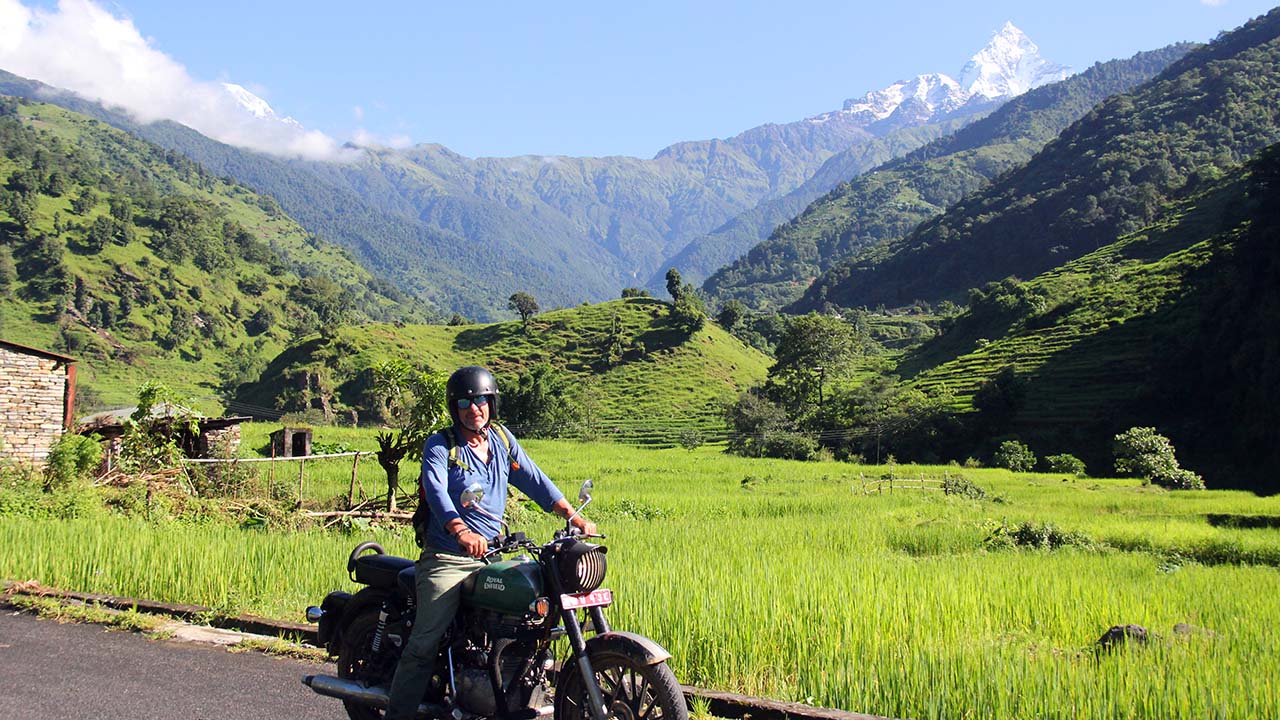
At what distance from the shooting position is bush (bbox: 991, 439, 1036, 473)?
151ft

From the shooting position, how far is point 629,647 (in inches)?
154

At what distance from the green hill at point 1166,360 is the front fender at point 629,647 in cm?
4328

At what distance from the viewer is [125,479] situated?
14.8m

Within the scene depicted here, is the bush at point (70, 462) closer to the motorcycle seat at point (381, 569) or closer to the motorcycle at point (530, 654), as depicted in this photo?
the motorcycle seat at point (381, 569)

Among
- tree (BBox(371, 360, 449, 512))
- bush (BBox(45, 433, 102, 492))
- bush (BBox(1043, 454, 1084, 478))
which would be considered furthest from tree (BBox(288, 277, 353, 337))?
tree (BBox(371, 360, 449, 512))

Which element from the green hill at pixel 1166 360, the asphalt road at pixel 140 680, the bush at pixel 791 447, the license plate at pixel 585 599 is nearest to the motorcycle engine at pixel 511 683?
the license plate at pixel 585 599

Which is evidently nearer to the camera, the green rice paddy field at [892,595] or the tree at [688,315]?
the green rice paddy field at [892,595]

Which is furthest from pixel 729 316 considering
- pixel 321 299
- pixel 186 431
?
pixel 186 431

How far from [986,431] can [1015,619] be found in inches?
1945

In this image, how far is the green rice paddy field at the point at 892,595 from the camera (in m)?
5.06

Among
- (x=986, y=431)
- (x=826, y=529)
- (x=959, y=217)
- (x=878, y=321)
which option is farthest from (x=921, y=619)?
(x=959, y=217)

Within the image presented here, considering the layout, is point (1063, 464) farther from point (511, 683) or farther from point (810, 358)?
point (511, 683)

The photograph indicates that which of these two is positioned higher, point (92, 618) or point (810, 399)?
point (810, 399)

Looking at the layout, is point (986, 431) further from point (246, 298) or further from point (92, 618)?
point (246, 298)
